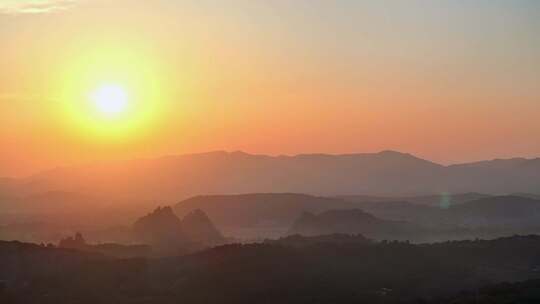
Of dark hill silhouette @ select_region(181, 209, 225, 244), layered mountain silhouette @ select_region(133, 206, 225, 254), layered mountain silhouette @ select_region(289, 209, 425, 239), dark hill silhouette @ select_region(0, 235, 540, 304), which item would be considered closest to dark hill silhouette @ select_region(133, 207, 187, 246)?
layered mountain silhouette @ select_region(133, 206, 225, 254)

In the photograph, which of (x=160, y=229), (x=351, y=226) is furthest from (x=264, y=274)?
(x=351, y=226)

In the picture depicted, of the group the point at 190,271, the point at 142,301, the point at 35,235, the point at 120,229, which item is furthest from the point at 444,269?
the point at 35,235

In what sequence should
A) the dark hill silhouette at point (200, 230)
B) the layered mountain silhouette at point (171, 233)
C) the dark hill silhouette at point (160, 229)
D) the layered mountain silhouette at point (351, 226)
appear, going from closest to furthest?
the layered mountain silhouette at point (171, 233), the dark hill silhouette at point (160, 229), the dark hill silhouette at point (200, 230), the layered mountain silhouette at point (351, 226)

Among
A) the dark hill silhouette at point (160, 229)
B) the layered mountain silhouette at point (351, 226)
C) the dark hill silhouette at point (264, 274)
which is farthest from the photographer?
the layered mountain silhouette at point (351, 226)

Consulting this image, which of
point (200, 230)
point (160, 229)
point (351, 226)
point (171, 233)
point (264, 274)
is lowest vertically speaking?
point (264, 274)

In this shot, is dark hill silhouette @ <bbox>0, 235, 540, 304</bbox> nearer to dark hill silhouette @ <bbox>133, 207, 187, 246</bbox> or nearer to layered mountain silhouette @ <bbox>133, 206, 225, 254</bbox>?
layered mountain silhouette @ <bbox>133, 206, 225, 254</bbox>

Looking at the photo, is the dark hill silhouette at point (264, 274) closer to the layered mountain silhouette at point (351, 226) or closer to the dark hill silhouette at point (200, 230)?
the dark hill silhouette at point (200, 230)

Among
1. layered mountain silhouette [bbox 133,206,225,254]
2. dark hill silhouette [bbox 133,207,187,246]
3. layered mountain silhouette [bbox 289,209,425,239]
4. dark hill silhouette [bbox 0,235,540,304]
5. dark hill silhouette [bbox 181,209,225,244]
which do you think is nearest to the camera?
dark hill silhouette [bbox 0,235,540,304]

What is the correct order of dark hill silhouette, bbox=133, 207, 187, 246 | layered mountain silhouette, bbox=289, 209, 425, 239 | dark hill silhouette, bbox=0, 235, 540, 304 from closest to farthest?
dark hill silhouette, bbox=0, 235, 540, 304 → dark hill silhouette, bbox=133, 207, 187, 246 → layered mountain silhouette, bbox=289, 209, 425, 239

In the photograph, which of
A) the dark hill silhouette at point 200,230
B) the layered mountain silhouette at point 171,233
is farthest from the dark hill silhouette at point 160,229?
the dark hill silhouette at point 200,230

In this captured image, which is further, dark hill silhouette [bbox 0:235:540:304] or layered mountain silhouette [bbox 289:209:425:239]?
layered mountain silhouette [bbox 289:209:425:239]

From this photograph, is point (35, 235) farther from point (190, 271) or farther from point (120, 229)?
point (190, 271)

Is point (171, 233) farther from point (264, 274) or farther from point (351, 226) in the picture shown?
point (264, 274)
